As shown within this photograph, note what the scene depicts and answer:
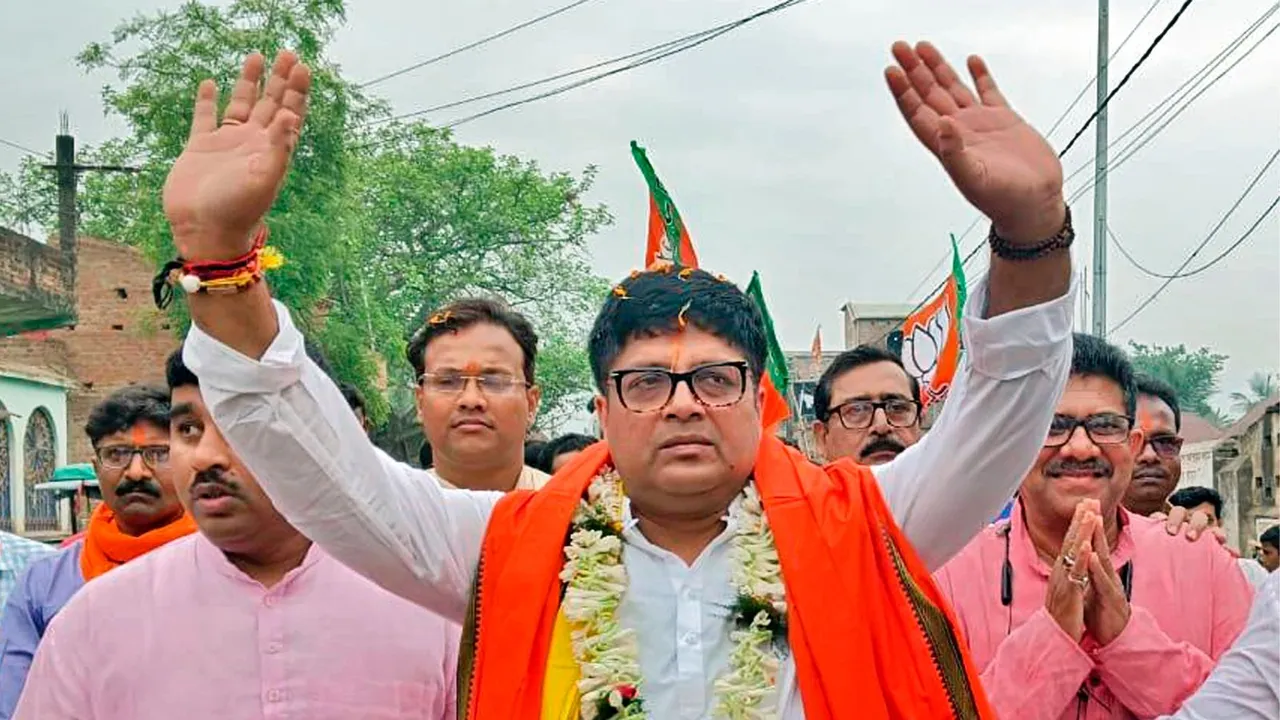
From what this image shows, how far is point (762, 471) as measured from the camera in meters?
2.65

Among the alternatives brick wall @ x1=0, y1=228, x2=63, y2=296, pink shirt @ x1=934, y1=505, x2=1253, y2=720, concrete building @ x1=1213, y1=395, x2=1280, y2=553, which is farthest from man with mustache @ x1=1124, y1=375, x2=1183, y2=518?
concrete building @ x1=1213, y1=395, x2=1280, y2=553

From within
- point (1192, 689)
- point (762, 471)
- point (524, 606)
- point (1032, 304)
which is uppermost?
point (1032, 304)

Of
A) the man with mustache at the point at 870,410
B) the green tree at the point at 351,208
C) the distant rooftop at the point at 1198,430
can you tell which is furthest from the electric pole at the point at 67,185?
the distant rooftop at the point at 1198,430

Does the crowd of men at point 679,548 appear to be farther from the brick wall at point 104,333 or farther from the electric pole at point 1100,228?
the brick wall at point 104,333

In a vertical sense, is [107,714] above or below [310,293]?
below

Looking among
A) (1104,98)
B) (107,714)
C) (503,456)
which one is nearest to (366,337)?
(1104,98)

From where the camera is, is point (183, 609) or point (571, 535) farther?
point (183, 609)

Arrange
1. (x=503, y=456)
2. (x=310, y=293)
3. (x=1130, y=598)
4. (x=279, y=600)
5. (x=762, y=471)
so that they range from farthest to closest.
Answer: (x=310, y=293) → (x=503, y=456) → (x=1130, y=598) → (x=279, y=600) → (x=762, y=471)

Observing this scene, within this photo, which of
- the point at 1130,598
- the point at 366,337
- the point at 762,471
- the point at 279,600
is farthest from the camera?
the point at 366,337

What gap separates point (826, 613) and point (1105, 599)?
735 mm

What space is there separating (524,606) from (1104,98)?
13359mm

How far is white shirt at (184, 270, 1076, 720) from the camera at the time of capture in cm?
229

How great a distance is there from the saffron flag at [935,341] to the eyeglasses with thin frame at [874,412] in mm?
3730

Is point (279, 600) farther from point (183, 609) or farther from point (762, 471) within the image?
point (762, 471)
